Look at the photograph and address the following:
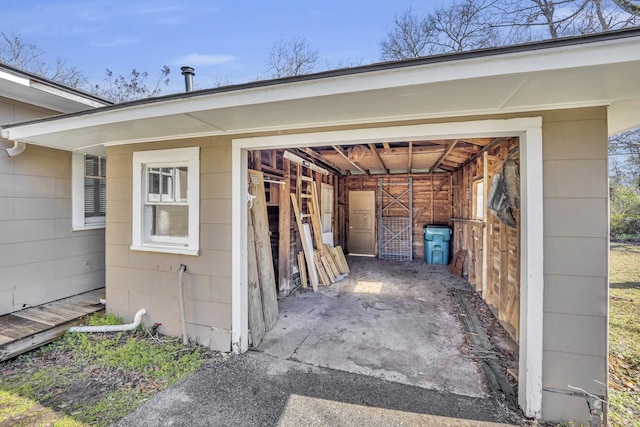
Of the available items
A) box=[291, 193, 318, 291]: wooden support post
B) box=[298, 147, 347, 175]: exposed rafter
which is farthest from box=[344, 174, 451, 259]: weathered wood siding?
box=[291, 193, 318, 291]: wooden support post

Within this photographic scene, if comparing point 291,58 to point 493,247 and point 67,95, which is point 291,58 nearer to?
point 67,95

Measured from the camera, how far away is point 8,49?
675cm

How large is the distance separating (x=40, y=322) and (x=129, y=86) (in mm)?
8864

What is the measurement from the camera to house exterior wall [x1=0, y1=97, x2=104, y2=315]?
3426mm

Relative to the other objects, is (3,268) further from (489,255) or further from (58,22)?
(58,22)

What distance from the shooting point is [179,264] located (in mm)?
3260

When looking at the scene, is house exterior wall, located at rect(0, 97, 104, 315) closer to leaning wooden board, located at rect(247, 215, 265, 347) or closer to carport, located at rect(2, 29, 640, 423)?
carport, located at rect(2, 29, 640, 423)

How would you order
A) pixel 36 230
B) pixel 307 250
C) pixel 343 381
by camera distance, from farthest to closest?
pixel 307 250 → pixel 36 230 → pixel 343 381

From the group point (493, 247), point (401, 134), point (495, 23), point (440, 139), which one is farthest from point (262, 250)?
point (495, 23)

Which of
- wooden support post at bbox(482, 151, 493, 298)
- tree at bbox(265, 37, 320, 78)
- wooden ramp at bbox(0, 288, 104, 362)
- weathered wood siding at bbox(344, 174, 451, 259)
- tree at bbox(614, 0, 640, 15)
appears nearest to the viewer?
wooden ramp at bbox(0, 288, 104, 362)

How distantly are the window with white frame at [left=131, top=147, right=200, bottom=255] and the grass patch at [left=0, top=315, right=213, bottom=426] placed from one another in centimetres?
110

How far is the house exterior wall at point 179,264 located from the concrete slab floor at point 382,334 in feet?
2.66

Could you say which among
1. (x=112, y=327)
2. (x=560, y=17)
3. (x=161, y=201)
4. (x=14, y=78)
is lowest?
(x=112, y=327)

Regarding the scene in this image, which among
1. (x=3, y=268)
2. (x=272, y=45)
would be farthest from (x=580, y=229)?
(x=272, y=45)
